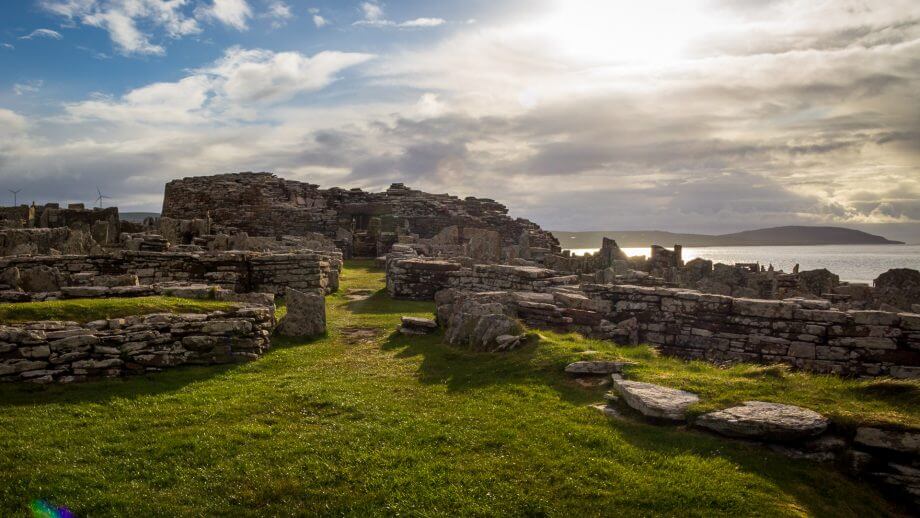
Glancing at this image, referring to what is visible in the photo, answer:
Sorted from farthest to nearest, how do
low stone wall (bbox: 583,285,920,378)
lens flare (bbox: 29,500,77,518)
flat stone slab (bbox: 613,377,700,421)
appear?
1. low stone wall (bbox: 583,285,920,378)
2. flat stone slab (bbox: 613,377,700,421)
3. lens flare (bbox: 29,500,77,518)

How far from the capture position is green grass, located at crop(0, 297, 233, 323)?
9.57 m

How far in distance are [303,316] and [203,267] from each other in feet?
20.7

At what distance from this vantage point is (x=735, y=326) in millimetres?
12141

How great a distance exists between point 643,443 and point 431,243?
27.4 m

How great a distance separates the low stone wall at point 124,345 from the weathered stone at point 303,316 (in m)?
1.43

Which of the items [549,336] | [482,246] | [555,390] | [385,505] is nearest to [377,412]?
[385,505]

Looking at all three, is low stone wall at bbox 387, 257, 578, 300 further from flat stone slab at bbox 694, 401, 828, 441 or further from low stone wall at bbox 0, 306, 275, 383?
flat stone slab at bbox 694, 401, 828, 441

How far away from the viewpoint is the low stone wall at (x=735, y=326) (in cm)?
1045

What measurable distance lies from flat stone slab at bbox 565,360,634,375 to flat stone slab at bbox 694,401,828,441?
2.00m

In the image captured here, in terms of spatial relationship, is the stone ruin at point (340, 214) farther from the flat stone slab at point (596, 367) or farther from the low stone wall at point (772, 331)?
the flat stone slab at point (596, 367)

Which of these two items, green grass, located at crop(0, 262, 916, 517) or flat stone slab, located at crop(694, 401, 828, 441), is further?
flat stone slab, located at crop(694, 401, 828, 441)

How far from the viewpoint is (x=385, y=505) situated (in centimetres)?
566

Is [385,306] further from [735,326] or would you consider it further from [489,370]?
[735,326]

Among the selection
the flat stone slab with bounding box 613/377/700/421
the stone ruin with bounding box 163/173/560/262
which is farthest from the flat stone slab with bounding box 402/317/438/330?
the stone ruin with bounding box 163/173/560/262
